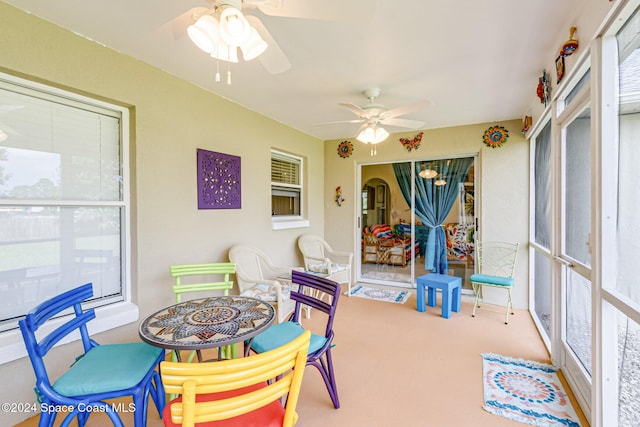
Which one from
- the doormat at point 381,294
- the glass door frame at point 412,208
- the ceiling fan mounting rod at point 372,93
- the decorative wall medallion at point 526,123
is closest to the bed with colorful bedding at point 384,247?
the glass door frame at point 412,208

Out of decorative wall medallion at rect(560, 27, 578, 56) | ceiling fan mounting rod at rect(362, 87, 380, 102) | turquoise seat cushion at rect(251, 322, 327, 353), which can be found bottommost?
turquoise seat cushion at rect(251, 322, 327, 353)

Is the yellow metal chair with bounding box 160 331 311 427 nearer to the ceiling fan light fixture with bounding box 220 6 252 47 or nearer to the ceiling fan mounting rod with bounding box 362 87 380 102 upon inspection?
the ceiling fan light fixture with bounding box 220 6 252 47

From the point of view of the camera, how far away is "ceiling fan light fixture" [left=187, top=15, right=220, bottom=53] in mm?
1392

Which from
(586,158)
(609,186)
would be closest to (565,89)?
(586,158)

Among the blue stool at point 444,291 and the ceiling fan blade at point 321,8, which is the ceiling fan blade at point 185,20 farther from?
the blue stool at point 444,291

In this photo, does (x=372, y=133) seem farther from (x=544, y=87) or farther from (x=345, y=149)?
(x=345, y=149)

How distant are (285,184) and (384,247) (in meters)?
2.08

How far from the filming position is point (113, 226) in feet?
7.98

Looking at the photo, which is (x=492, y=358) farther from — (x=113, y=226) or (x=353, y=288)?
(x=113, y=226)

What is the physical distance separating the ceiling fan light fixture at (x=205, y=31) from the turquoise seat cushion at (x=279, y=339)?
1670mm

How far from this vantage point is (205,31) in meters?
1.42

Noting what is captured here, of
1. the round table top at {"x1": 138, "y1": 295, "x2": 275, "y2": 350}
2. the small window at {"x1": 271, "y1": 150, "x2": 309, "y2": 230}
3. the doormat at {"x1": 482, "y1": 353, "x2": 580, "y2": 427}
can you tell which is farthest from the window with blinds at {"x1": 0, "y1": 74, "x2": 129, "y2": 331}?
the doormat at {"x1": 482, "y1": 353, "x2": 580, "y2": 427}

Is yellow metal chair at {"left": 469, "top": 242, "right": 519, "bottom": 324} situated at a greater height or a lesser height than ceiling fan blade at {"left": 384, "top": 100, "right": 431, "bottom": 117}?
lesser

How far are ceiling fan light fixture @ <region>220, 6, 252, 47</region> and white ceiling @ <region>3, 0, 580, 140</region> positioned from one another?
0.72ft
